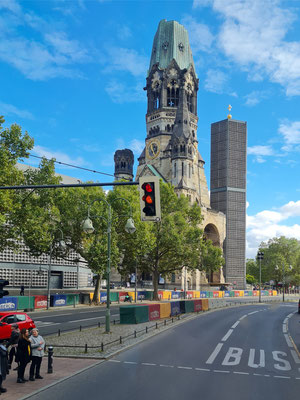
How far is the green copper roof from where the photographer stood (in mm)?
122062

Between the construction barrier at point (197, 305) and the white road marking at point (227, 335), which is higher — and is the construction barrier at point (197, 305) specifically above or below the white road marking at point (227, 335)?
below

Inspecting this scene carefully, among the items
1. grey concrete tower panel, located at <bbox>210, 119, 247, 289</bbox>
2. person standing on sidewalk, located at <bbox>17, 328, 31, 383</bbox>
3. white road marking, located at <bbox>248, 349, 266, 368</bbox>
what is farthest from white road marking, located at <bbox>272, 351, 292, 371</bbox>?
grey concrete tower panel, located at <bbox>210, 119, 247, 289</bbox>

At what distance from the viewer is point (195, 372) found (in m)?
15.2

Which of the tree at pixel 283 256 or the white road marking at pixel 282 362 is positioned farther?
the tree at pixel 283 256

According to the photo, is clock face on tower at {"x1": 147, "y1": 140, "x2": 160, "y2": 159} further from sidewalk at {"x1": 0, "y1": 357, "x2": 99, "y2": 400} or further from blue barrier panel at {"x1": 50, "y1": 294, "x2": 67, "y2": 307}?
sidewalk at {"x1": 0, "y1": 357, "x2": 99, "y2": 400}

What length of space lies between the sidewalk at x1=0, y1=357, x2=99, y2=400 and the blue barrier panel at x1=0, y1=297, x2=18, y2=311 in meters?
20.9

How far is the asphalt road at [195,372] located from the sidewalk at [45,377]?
0.42 m

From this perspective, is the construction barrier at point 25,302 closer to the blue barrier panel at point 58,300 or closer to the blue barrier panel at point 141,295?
the blue barrier panel at point 58,300

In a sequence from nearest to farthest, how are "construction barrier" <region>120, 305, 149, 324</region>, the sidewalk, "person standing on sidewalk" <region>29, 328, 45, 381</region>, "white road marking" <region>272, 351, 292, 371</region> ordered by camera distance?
the sidewalk, "person standing on sidewalk" <region>29, 328, 45, 381</region>, "white road marking" <region>272, 351, 292, 371</region>, "construction barrier" <region>120, 305, 149, 324</region>

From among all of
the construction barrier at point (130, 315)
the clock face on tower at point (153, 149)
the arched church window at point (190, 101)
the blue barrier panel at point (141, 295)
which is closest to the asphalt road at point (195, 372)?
the construction barrier at point (130, 315)

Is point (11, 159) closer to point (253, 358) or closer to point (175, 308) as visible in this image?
point (175, 308)

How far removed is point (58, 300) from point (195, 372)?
33622 millimetres

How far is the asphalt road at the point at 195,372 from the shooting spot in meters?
12.5

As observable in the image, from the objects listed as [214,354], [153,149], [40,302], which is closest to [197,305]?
[40,302]
